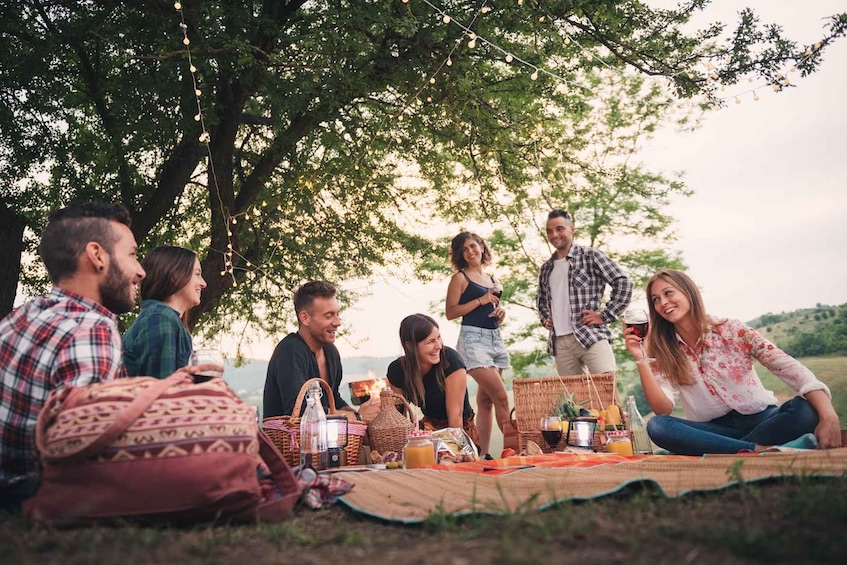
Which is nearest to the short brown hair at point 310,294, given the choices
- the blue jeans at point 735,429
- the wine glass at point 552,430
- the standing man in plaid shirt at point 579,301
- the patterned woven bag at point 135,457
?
the wine glass at point 552,430

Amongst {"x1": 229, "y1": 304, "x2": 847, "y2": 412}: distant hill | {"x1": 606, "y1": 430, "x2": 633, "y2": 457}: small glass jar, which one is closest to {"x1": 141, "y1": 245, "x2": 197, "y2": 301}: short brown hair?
{"x1": 606, "y1": 430, "x2": 633, "y2": 457}: small glass jar

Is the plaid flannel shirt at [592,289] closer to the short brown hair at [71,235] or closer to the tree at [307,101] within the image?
the tree at [307,101]

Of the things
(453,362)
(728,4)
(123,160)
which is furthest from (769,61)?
(123,160)

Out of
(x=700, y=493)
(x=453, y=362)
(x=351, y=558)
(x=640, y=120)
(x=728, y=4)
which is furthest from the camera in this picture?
(x=640, y=120)

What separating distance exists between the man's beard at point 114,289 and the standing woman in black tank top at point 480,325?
3.53 m

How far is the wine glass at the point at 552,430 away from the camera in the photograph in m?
4.17

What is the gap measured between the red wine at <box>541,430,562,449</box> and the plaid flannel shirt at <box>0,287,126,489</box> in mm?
2604

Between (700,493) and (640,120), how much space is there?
11417 mm

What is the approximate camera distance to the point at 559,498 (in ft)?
7.37

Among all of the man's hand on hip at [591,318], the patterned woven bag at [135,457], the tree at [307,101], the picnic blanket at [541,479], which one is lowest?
the picnic blanket at [541,479]

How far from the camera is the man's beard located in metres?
2.52

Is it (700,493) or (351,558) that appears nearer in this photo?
(351,558)

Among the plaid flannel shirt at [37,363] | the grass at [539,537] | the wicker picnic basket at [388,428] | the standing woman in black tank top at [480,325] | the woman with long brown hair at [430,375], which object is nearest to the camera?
the grass at [539,537]

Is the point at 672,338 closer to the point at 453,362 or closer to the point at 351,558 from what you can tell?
the point at 453,362
